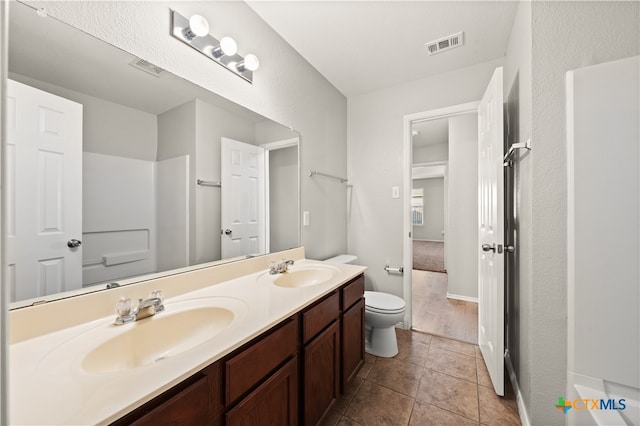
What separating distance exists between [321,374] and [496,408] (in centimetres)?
110

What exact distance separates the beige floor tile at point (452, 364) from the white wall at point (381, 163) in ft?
2.04

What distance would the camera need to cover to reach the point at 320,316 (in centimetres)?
122

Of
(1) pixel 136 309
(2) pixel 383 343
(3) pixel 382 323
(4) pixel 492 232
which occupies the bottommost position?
(2) pixel 383 343

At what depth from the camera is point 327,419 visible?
4.57 ft

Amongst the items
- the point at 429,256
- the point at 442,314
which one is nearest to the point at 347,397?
the point at 442,314

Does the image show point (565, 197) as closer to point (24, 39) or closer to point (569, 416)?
point (569, 416)

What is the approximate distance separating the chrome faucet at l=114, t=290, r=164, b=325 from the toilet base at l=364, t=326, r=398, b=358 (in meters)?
1.63

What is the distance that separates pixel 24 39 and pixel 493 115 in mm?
2198

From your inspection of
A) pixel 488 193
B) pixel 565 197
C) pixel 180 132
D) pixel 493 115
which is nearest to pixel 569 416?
pixel 565 197

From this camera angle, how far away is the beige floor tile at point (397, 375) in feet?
5.40

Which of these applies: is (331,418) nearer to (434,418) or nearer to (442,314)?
(434,418)

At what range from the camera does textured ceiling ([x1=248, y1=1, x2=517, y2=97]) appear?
1.60 meters

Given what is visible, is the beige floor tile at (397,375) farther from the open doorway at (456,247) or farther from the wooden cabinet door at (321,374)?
the open doorway at (456,247)

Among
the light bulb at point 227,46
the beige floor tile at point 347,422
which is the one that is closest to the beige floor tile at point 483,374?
the beige floor tile at point 347,422
